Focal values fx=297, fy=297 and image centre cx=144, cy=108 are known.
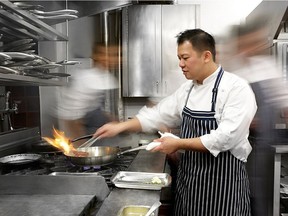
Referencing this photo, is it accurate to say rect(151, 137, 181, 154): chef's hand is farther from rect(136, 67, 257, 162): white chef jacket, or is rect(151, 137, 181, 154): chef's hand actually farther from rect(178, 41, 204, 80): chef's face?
rect(178, 41, 204, 80): chef's face

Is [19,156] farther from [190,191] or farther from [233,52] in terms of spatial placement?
[233,52]

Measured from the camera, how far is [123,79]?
3.64 metres

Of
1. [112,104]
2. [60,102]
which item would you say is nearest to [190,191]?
[112,104]

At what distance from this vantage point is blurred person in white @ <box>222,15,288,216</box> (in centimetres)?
247

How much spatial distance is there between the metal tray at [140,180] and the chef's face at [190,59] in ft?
2.32

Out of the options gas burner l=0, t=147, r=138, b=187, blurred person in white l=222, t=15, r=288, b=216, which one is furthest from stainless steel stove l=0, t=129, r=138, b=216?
blurred person in white l=222, t=15, r=288, b=216

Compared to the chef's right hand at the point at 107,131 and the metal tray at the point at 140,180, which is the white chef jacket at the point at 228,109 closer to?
the metal tray at the point at 140,180

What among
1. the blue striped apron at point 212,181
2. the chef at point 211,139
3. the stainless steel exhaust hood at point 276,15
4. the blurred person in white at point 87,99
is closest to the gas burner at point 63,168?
the chef at point 211,139

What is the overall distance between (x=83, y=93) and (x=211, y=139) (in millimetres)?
2356

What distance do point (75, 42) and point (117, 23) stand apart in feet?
1.89

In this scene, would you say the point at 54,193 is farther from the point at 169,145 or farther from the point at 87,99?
the point at 87,99

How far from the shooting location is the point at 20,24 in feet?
5.02

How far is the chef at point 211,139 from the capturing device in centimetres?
171

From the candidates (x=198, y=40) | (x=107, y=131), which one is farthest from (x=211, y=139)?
(x=107, y=131)
